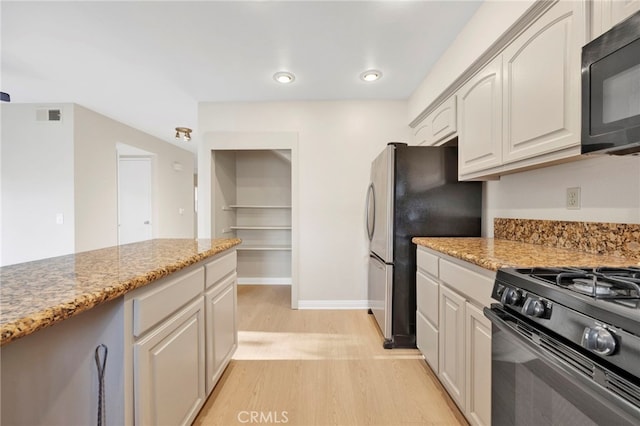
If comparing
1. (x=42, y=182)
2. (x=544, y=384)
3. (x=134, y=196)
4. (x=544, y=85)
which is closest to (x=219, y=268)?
(x=544, y=384)

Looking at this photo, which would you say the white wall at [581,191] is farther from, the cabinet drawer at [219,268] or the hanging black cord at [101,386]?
the hanging black cord at [101,386]

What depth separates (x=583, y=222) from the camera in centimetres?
138

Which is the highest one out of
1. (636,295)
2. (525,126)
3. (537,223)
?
(525,126)

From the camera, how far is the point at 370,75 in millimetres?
2584

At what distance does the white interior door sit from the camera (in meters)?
5.00

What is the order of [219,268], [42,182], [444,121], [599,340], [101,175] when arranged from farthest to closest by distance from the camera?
[101,175], [42,182], [444,121], [219,268], [599,340]

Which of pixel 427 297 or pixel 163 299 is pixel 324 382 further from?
pixel 163 299

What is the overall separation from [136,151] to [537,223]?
5.72 m

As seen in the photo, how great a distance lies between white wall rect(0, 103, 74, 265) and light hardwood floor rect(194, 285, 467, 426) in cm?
284

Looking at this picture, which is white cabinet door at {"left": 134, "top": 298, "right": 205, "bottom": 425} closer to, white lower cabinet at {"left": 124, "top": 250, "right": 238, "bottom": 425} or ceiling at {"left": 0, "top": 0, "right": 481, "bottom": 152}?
white lower cabinet at {"left": 124, "top": 250, "right": 238, "bottom": 425}

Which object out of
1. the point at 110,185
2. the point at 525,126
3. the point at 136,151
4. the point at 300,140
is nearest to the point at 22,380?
the point at 525,126

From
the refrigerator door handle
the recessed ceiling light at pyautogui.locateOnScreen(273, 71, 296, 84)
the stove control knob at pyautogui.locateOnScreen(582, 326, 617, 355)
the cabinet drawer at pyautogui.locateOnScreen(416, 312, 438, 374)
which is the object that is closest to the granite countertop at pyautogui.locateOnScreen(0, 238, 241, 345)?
the stove control knob at pyautogui.locateOnScreen(582, 326, 617, 355)

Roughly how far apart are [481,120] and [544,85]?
500mm

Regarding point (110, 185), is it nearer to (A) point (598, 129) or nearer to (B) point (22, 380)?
(B) point (22, 380)
